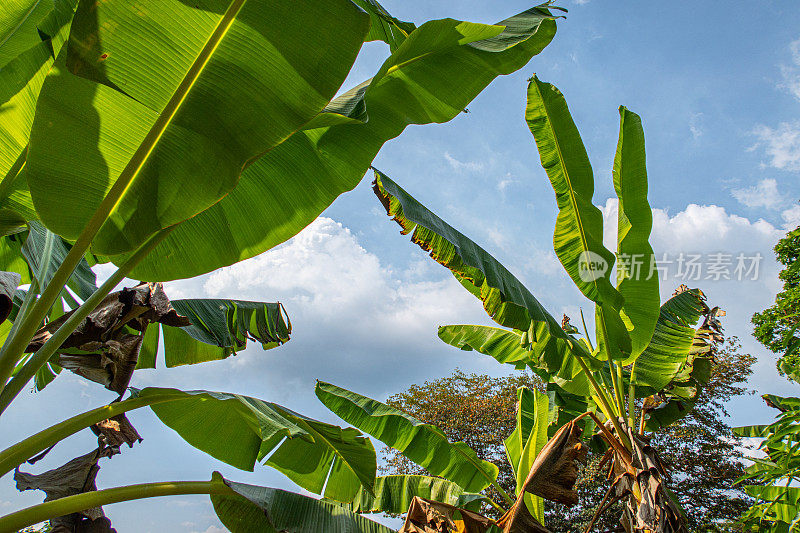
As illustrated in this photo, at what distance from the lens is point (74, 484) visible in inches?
68.8

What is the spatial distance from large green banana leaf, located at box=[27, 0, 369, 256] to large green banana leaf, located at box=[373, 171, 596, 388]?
1403 millimetres

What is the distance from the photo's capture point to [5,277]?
152 cm

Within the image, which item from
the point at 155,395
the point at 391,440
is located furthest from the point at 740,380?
the point at 155,395

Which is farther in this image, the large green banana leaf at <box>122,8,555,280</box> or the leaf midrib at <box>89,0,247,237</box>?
the large green banana leaf at <box>122,8,555,280</box>

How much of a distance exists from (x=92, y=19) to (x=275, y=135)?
53 cm

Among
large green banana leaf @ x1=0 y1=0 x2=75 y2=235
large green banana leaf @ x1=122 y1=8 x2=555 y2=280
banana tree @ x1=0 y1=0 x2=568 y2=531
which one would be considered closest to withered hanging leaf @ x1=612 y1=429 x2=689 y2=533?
banana tree @ x1=0 y1=0 x2=568 y2=531

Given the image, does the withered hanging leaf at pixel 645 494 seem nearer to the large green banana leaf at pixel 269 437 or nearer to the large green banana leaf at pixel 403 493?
the large green banana leaf at pixel 403 493

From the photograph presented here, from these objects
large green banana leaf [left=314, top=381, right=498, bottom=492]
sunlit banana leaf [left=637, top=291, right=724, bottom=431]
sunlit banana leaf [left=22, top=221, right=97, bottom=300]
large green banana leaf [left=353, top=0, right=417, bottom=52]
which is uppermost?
large green banana leaf [left=353, top=0, right=417, bottom=52]

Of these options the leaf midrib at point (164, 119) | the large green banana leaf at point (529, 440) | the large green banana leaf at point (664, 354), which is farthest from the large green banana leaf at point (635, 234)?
the leaf midrib at point (164, 119)

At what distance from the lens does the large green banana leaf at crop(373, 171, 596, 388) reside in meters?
2.93

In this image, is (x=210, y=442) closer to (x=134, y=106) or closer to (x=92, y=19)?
(x=134, y=106)

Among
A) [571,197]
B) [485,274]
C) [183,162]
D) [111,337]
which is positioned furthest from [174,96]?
[571,197]

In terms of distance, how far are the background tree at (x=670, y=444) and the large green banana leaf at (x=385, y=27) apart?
11.1 m

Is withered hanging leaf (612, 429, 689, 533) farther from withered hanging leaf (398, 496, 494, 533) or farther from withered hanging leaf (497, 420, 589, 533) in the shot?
withered hanging leaf (398, 496, 494, 533)
